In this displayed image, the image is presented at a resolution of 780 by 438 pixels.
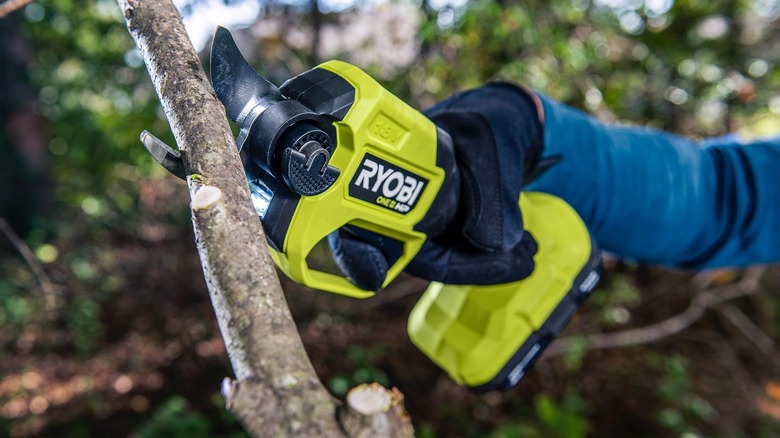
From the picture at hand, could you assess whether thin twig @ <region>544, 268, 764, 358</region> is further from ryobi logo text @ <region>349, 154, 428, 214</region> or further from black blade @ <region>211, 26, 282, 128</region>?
black blade @ <region>211, 26, 282, 128</region>

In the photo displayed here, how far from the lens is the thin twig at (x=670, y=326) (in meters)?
3.15

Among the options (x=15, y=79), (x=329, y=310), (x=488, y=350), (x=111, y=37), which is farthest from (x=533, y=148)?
(x=15, y=79)

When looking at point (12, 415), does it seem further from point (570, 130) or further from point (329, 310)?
point (570, 130)

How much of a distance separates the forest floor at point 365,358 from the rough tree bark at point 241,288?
1465mm

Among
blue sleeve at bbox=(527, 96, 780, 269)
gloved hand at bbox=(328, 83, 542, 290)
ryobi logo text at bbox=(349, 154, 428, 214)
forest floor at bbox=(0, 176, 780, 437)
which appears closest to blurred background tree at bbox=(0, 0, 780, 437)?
forest floor at bbox=(0, 176, 780, 437)

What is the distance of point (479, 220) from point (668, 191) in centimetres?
91

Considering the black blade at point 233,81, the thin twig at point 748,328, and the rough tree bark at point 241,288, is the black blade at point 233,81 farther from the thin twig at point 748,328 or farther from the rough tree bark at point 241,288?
the thin twig at point 748,328

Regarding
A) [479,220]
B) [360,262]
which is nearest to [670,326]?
[479,220]

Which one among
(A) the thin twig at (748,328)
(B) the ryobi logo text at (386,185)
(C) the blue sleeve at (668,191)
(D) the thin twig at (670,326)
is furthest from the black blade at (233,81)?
(A) the thin twig at (748,328)

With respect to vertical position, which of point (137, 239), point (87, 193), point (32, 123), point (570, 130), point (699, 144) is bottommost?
point (137, 239)

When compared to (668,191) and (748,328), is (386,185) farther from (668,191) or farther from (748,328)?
(748,328)

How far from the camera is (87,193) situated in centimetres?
383

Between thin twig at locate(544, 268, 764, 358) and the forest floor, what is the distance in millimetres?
17

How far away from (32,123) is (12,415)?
8.94ft
